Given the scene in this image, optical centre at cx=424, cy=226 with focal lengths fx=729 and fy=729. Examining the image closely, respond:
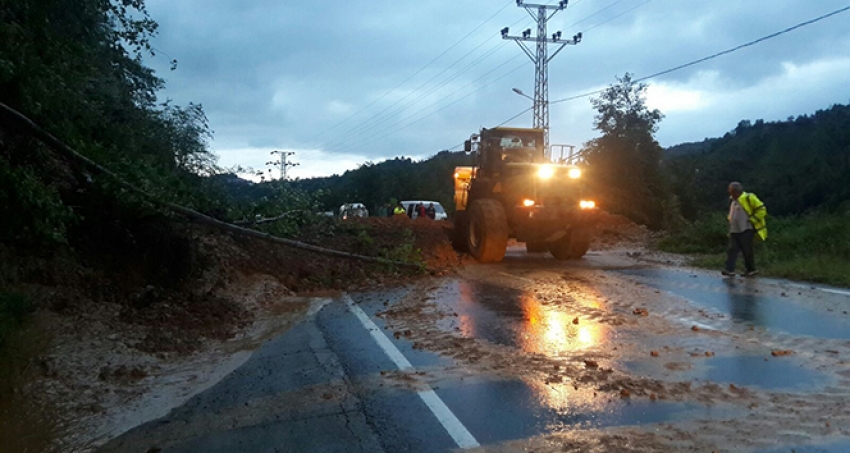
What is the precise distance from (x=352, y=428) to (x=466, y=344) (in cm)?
280

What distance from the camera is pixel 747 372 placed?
21.2 feet

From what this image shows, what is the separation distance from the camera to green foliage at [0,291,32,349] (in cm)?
691

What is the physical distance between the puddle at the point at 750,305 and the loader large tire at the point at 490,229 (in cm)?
344

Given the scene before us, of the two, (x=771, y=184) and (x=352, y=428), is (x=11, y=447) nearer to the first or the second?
(x=352, y=428)

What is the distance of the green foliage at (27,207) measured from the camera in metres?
6.63

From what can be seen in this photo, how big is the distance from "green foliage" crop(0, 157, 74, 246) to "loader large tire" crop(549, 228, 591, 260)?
1241cm

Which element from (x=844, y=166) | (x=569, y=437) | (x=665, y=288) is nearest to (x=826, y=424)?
(x=569, y=437)

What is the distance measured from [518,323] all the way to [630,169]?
2589cm

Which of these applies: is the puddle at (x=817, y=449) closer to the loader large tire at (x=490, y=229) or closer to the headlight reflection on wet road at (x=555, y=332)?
the headlight reflection on wet road at (x=555, y=332)

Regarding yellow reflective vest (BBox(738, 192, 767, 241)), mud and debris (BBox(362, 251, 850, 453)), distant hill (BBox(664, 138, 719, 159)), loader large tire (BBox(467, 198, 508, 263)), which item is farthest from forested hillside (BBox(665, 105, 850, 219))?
mud and debris (BBox(362, 251, 850, 453))

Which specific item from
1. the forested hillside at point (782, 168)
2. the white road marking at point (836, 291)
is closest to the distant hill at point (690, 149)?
the forested hillside at point (782, 168)

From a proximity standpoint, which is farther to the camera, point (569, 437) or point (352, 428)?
point (352, 428)

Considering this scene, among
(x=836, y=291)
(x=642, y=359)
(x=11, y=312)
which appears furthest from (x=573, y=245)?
(x=11, y=312)

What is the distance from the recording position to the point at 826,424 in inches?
A: 200
